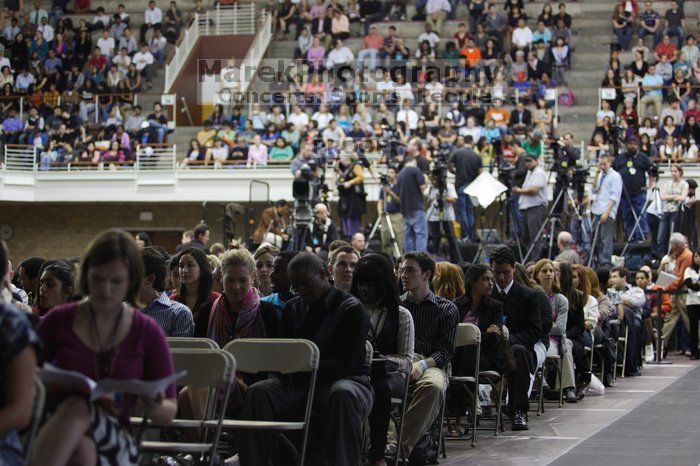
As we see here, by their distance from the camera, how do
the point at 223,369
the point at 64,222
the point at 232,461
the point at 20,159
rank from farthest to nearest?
the point at 64,222 → the point at 20,159 → the point at 232,461 → the point at 223,369

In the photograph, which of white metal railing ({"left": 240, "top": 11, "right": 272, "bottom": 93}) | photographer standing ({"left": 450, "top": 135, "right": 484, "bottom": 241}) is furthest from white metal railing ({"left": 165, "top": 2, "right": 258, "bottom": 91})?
photographer standing ({"left": 450, "top": 135, "right": 484, "bottom": 241})

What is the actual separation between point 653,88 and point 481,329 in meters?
15.4

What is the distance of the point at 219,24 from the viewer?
29359mm

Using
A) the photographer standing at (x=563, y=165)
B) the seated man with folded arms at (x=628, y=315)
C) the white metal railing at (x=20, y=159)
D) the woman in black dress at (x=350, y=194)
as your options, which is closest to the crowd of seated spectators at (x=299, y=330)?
the seated man with folded arms at (x=628, y=315)

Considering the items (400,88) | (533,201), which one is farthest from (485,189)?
(400,88)

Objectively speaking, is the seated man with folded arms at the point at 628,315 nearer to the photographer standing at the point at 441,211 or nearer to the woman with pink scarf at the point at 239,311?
the photographer standing at the point at 441,211

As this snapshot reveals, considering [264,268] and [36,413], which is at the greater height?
[264,268]

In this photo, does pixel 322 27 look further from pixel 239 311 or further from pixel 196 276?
pixel 239 311

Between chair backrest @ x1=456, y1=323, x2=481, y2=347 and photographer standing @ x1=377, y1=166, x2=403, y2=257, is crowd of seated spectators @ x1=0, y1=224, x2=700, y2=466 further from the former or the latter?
photographer standing @ x1=377, y1=166, x2=403, y2=257

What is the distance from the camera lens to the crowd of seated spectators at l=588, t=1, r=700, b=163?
71.7 feet

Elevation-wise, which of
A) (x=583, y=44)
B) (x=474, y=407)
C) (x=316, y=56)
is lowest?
(x=474, y=407)

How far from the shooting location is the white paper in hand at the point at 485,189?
17.3m

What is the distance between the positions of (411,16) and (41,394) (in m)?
24.6

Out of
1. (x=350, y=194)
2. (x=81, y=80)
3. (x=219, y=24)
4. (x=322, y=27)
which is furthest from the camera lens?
(x=219, y=24)
